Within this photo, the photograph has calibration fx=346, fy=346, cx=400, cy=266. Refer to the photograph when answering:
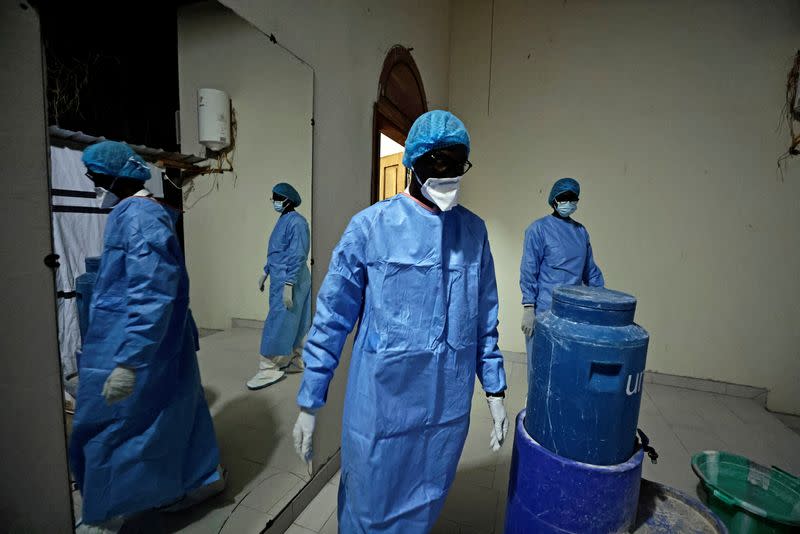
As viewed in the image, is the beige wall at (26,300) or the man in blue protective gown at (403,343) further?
the man in blue protective gown at (403,343)

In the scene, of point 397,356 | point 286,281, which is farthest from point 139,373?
point 397,356

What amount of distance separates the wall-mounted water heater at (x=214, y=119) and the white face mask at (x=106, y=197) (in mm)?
343

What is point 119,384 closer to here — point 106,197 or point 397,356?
point 106,197

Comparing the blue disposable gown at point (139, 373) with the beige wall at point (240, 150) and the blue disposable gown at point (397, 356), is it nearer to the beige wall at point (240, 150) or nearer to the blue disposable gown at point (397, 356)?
the beige wall at point (240, 150)

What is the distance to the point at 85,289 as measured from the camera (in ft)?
2.66

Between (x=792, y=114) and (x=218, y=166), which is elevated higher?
(x=792, y=114)

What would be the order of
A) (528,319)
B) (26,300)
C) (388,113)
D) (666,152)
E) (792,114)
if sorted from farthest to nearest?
(666,152) → (792,114) → (528,319) → (388,113) → (26,300)

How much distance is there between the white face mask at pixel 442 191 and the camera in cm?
101

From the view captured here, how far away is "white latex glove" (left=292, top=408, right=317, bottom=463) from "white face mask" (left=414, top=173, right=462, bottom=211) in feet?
2.36

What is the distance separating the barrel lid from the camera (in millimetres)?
980

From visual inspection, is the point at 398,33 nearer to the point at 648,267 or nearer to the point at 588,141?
the point at 588,141

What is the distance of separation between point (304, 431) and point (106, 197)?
2.61 ft

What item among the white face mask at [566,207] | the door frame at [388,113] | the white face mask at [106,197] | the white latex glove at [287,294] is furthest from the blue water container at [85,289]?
the white face mask at [566,207]

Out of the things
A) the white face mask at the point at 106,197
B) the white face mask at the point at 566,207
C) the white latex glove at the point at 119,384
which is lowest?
the white latex glove at the point at 119,384
